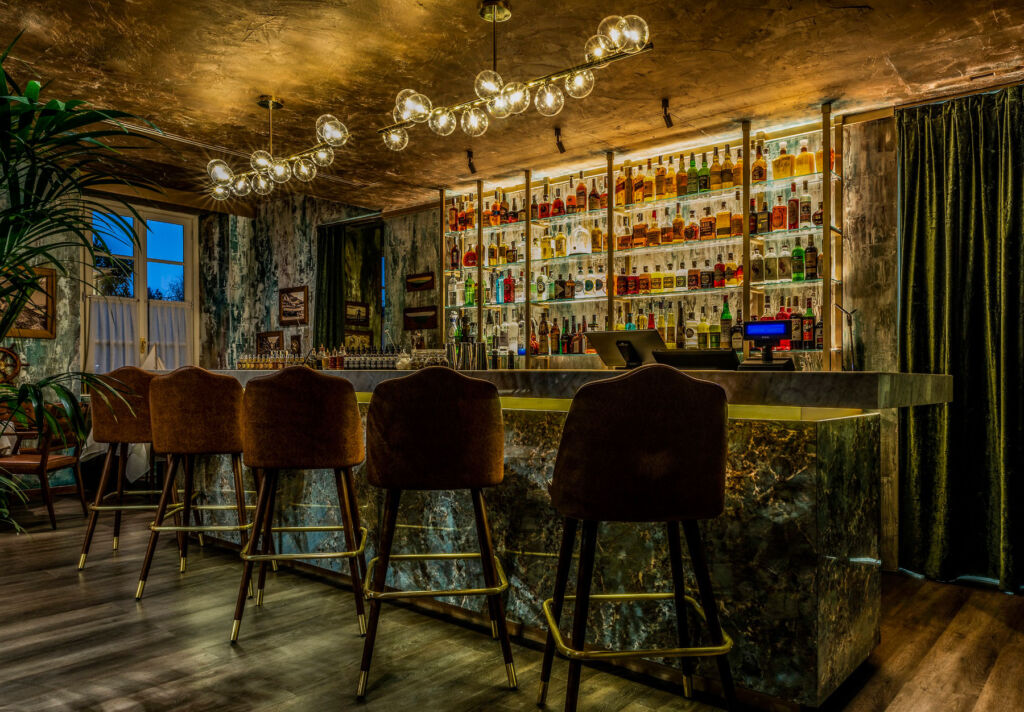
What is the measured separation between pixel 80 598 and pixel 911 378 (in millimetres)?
3601

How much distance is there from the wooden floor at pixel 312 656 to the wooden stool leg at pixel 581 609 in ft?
1.38

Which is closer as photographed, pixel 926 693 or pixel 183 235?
pixel 926 693

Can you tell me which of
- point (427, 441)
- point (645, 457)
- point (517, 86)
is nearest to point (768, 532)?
point (645, 457)

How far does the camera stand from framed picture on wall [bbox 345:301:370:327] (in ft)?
23.7

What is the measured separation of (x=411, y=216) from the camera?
22.0ft

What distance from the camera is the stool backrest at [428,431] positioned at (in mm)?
2180

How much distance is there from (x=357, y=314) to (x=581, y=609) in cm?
603

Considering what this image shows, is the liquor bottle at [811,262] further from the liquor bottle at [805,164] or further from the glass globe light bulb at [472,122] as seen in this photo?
the glass globe light bulb at [472,122]

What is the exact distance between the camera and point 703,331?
4.71 meters

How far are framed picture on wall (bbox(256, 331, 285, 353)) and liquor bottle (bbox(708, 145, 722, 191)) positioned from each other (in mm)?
5120

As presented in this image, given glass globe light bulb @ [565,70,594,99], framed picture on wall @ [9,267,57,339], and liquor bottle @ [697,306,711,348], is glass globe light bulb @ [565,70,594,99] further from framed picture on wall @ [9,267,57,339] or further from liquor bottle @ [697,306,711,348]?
framed picture on wall @ [9,267,57,339]

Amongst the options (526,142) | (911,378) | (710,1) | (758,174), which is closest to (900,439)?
(758,174)

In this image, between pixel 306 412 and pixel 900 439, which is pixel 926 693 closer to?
pixel 900 439

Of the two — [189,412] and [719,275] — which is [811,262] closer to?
[719,275]
